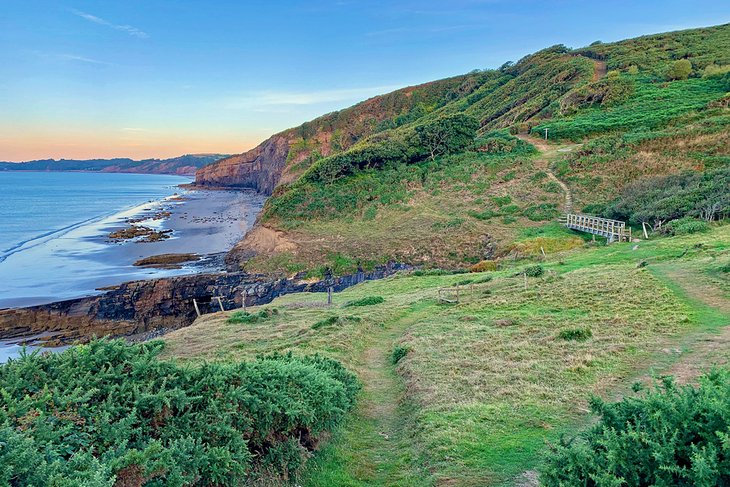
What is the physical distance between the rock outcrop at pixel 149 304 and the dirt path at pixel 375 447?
21270 mm

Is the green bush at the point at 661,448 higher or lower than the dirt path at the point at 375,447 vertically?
higher

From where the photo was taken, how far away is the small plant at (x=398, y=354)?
13609 millimetres

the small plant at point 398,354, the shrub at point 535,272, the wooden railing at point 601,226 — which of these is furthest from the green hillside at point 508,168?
the small plant at point 398,354

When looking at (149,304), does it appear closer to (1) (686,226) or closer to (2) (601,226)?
(2) (601,226)

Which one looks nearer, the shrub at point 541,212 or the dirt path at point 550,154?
the shrub at point 541,212

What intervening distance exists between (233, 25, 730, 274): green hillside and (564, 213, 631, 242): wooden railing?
3.51 meters

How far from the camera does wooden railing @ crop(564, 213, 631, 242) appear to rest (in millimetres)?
28759

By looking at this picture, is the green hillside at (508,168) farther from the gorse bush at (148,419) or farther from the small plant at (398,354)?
the gorse bush at (148,419)

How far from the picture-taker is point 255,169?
468ft

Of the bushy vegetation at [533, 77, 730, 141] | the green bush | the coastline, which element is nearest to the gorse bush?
the green bush

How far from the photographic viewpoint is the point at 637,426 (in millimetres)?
4816

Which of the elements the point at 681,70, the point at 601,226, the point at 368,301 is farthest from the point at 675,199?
the point at 681,70

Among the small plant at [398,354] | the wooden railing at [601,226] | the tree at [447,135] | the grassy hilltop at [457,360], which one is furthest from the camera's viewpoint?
the tree at [447,135]

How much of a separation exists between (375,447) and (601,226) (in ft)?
92.0
